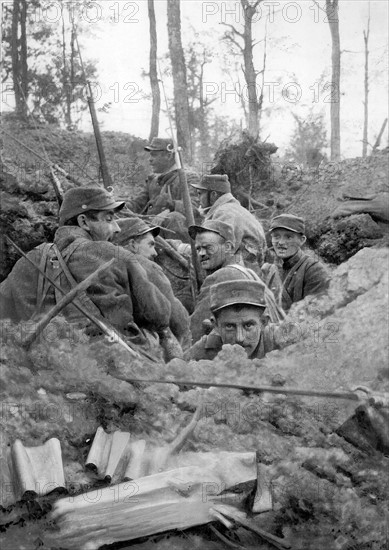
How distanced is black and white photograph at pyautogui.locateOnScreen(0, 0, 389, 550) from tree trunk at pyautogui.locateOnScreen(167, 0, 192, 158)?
0.05ft

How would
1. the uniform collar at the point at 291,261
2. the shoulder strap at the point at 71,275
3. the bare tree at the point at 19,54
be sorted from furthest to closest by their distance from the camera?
the bare tree at the point at 19,54, the uniform collar at the point at 291,261, the shoulder strap at the point at 71,275

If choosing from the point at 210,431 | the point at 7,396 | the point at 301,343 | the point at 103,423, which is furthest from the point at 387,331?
the point at 7,396

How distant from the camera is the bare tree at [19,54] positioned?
7707mm

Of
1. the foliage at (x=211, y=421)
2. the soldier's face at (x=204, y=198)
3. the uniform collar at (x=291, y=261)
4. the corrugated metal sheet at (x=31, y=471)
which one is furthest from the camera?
the soldier's face at (x=204, y=198)

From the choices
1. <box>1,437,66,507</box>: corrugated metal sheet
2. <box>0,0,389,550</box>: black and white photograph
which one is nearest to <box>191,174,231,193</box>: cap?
<box>0,0,389,550</box>: black and white photograph

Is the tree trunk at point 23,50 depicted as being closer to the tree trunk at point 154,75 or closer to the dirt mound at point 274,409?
the tree trunk at point 154,75

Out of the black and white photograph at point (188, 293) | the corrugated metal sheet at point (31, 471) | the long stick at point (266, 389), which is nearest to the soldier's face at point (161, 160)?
the black and white photograph at point (188, 293)

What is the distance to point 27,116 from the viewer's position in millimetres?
7922

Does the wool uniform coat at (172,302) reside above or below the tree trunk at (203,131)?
below

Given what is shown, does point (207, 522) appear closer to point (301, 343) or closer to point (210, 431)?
point (210, 431)

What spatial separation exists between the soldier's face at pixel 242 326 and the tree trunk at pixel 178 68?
4.68 feet

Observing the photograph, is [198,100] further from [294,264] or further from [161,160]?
[294,264]

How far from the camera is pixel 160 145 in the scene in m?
8.11

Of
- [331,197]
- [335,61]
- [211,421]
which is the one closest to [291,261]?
[331,197]
